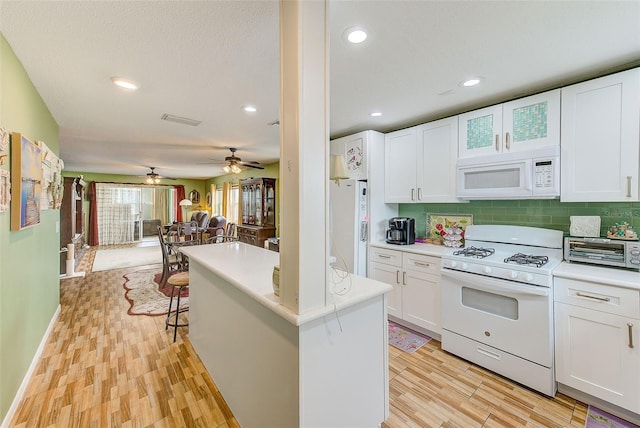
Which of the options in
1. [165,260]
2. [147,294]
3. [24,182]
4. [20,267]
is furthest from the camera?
[165,260]

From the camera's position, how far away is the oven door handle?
1.96 metres

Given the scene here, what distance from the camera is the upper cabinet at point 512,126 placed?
2188 mm

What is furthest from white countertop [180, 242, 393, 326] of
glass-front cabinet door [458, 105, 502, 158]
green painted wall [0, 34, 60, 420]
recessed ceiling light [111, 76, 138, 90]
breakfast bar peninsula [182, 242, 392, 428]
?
glass-front cabinet door [458, 105, 502, 158]

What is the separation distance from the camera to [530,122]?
90.0 inches

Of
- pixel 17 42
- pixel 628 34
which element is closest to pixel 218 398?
pixel 17 42

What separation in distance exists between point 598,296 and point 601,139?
112cm

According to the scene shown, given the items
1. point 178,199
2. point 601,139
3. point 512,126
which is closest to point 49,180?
point 512,126

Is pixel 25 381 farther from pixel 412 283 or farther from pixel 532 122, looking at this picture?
pixel 532 122

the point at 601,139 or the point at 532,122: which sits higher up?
the point at 532,122

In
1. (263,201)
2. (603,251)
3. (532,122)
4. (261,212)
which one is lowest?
(603,251)

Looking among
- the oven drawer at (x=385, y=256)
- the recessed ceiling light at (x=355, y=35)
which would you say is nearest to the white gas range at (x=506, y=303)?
the oven drawer at (x=385, y=256)

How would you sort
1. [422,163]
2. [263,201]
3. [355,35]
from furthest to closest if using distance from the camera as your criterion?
[263,201], [422,163], [355,35]

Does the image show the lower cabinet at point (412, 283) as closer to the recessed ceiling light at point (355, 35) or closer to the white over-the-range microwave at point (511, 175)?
the white over-the-range microwave at point (511, 175)

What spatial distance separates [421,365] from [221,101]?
298 centimetres
